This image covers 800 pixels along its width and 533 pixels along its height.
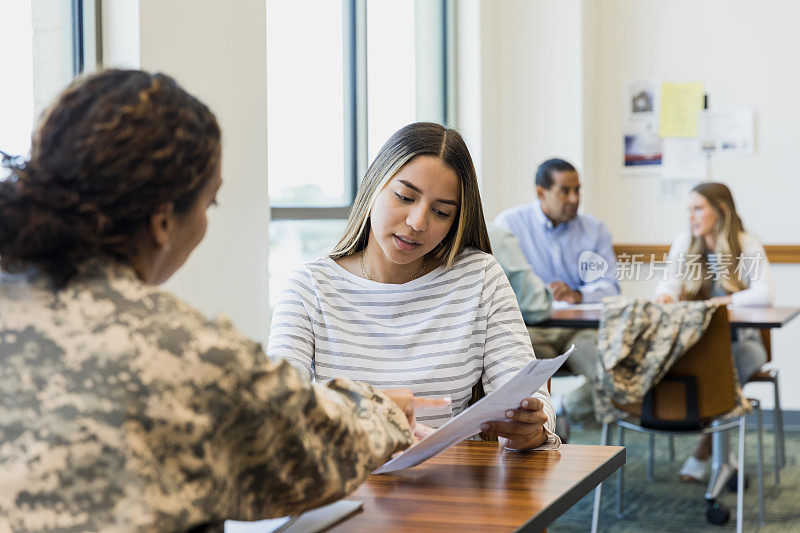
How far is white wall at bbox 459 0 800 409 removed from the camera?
201 inches

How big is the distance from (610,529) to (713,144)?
261 cm

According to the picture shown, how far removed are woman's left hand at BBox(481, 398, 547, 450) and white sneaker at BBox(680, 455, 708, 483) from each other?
9.12 feet

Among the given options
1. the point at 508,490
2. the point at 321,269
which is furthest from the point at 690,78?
the point at 508,490

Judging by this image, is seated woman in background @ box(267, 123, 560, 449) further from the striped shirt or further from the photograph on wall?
the photograph on wall

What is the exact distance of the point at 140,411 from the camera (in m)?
0.76

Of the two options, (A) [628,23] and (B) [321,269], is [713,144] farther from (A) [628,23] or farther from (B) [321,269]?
(B) [321,269]

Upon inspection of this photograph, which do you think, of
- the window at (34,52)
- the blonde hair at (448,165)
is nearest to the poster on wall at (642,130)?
the window at (34,52)

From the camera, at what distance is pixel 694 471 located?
3955 millimetres

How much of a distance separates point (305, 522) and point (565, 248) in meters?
3.68

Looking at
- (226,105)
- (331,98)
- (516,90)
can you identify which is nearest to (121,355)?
(226,105)

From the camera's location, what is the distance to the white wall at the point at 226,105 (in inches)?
97.9

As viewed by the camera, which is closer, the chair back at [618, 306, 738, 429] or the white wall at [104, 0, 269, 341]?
the white wall at [104, 0, 269, 341]

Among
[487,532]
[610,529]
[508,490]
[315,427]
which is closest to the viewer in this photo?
[315,427]

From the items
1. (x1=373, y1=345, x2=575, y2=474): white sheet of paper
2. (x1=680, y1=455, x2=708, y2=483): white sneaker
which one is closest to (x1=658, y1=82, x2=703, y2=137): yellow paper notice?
(x1=680, y1=455, x2=708, y2=483): white sneaker
